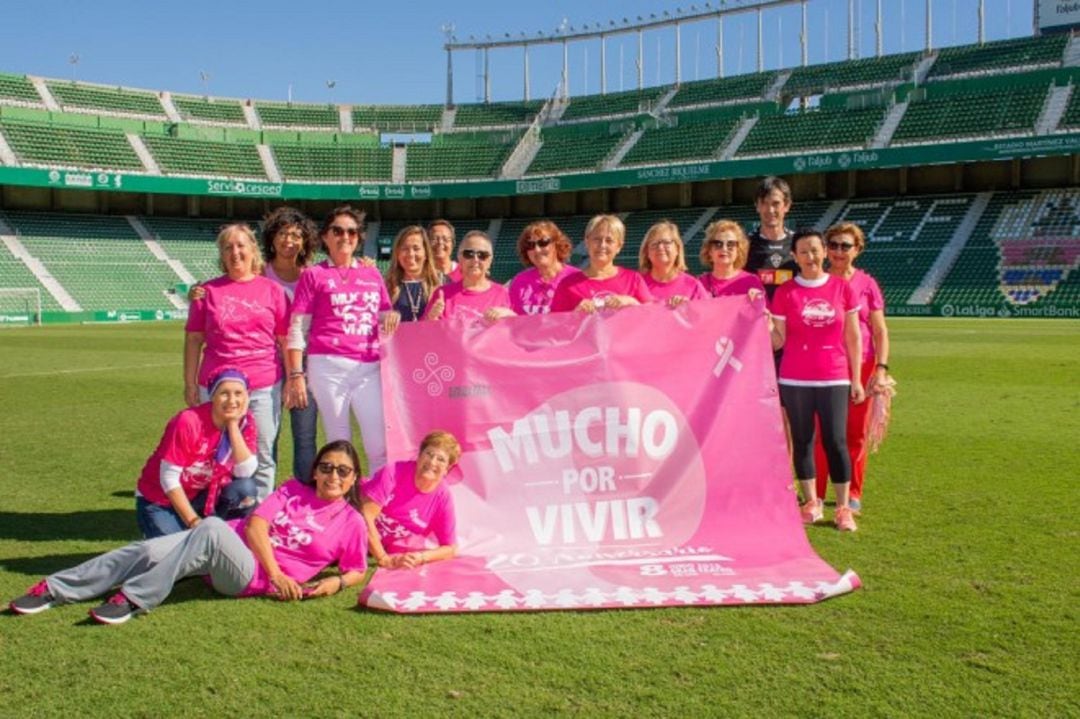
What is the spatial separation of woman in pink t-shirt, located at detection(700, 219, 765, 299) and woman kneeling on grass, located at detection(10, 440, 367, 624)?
2.53 m

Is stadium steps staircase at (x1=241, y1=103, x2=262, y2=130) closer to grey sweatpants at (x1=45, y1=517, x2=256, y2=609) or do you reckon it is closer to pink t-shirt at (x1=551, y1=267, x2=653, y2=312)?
pink t-shirt at (x1=551, y1=267, x2=653, y2=312)

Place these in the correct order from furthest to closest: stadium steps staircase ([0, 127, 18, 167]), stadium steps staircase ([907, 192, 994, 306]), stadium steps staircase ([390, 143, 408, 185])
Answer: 1. stadium steps staircase ([390, 143, 408, 185])
2. stadium steps staircase ([0, 127, 18, 167])
3. stadium steps staircase ([907, 192, 994, 306])

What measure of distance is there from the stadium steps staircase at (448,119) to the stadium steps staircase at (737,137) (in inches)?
688

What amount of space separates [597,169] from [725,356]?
40473 mm

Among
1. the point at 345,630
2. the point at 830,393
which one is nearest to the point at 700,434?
the point at 830,393

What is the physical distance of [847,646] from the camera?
12.0 ft

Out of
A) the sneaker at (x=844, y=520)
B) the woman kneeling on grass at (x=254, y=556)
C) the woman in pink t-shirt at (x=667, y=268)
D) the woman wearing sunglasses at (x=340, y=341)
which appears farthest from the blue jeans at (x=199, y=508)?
the sneaker at (x=844, y=520)

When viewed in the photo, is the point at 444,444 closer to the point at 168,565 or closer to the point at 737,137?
the point at 168,565

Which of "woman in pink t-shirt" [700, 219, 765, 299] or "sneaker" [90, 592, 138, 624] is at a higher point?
"woman in pink t-shirt" [700, 219, 765, 299]

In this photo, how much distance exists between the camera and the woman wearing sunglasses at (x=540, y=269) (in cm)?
552

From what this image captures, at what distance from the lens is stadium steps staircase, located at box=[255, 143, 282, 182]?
1880 inches

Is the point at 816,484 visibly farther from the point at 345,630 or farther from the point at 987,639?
the point at 345,630

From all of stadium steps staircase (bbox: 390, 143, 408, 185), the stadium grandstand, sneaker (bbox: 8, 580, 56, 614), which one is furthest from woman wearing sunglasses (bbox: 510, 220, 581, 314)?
stadium steps staircase (bbox: 390, 143, 408, 185)

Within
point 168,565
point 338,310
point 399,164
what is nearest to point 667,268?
point 338,310
